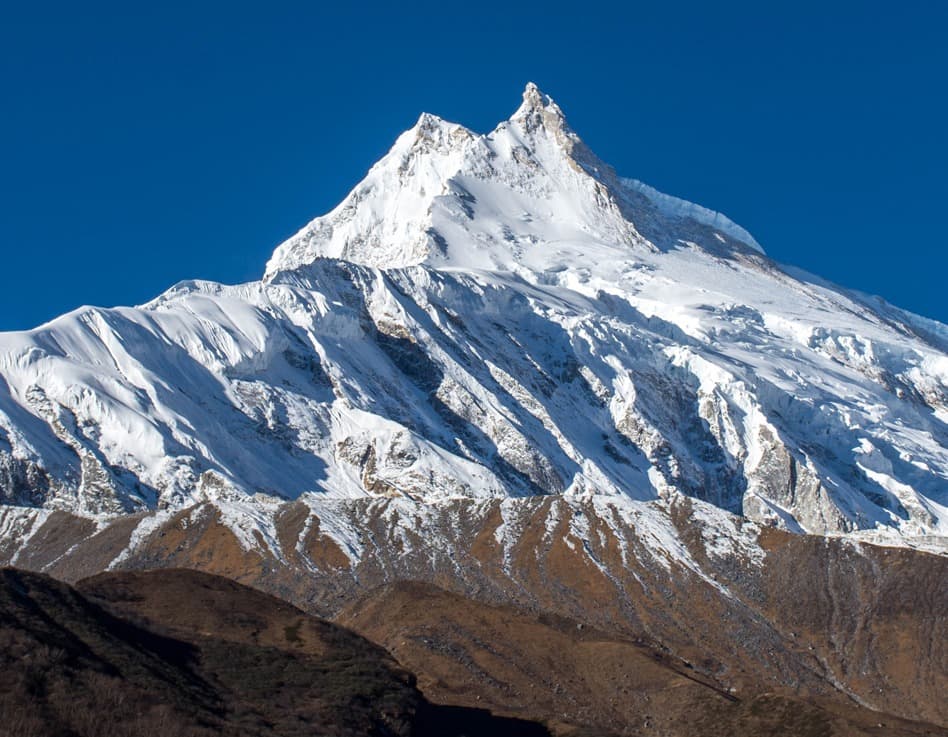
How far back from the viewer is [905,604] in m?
143

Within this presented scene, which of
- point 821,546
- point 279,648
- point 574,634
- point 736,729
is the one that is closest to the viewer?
point 279,648

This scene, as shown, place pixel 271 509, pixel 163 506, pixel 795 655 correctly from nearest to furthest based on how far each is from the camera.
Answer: pixel 795 655
pixel 271 509
pixel 163 506

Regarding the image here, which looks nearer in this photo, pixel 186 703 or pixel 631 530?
pixel 186 703

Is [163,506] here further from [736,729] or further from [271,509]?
[736,729]

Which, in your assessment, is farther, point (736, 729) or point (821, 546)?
point (821, 546)

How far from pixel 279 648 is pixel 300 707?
10.9 metres

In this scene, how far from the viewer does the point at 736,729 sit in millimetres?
95312

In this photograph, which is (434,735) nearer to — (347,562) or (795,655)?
(795,655)

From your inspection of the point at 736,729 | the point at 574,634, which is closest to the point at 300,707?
the point at 736,729

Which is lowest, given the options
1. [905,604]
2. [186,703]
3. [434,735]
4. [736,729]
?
[186,703]

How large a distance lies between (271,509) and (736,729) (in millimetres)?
86902

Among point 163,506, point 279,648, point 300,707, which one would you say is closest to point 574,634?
point 279,648

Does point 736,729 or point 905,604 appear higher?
point 905,604

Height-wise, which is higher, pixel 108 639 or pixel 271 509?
pixel 271 509
